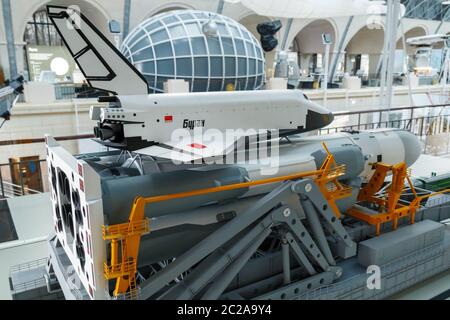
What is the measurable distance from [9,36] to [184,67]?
15163mm

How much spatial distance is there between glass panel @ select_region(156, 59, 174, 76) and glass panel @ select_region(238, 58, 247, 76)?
2.26 meters

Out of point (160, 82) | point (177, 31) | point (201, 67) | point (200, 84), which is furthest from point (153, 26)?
point (200, 84)

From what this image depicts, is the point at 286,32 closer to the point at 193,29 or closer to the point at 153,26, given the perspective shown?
the point at 153,26

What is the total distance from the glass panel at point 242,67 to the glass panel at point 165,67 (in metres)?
2.26

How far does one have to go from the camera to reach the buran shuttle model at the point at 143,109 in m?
4.53

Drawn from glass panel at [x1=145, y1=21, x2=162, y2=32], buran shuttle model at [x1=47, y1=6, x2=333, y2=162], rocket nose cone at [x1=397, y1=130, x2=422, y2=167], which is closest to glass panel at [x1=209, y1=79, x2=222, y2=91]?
glass panel at [x1=145, y1=21, x2=162, y2=32]

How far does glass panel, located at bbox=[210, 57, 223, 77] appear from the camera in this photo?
11.8 meters

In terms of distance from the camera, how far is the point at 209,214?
4340 mm

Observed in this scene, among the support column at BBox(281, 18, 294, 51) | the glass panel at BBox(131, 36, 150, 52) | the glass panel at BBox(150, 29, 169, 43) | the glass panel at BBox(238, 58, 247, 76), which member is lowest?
the glass panel at BBox(238, 58, 247, 76)

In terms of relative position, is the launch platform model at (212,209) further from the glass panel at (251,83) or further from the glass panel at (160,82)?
the glass panel at (160,82)

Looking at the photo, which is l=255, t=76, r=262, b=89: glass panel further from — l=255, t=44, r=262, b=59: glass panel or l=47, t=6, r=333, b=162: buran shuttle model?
l=47, t=6, r=333, b=162: buran shuttle model

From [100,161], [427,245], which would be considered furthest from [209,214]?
[427,245]
